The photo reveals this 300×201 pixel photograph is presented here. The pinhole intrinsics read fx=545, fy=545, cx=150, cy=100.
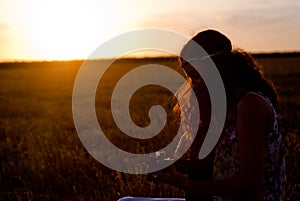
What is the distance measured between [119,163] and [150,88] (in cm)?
1462

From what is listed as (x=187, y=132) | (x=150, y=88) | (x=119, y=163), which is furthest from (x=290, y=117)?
(x=150, y=88)

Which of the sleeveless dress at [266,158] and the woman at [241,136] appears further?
the sleeveless dress at [266,158]

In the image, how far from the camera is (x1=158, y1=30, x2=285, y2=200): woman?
181cm

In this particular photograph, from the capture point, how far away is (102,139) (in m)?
6.88

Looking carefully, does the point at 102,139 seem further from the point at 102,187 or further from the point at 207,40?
the point at 207,40

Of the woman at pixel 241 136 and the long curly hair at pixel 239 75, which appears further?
the long curly hair at pixel 239 75

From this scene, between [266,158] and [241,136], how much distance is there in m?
0.25

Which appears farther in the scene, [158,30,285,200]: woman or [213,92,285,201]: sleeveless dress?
[213,92,285,201]: sleeveless dress

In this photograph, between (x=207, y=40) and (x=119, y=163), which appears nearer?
(x=207, y=40)

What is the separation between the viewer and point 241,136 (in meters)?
1.83

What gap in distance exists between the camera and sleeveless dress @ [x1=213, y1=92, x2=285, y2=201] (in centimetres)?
199

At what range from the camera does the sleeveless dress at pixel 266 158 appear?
1.99 m

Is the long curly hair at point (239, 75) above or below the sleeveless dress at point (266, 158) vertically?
above

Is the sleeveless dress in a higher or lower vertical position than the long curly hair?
lower
